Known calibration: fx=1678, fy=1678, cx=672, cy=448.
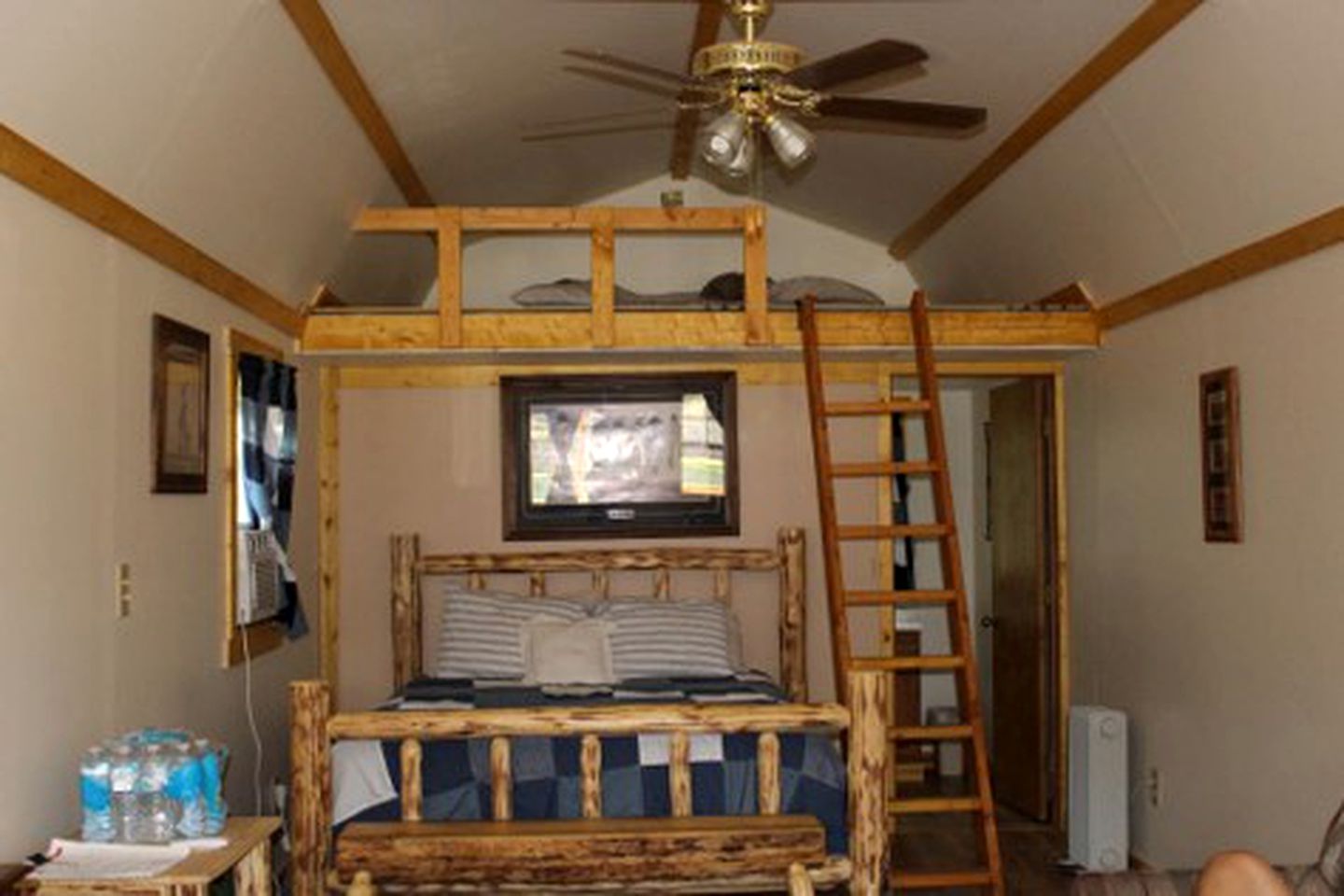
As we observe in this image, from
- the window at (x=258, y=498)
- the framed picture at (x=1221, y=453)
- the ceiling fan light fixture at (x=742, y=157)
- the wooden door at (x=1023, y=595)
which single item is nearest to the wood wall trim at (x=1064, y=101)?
the wooden door at (x=1023, y=595)

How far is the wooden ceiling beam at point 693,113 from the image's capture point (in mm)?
5480

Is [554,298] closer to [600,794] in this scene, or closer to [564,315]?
[564,315]

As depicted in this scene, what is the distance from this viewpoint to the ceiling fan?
4.08 metres

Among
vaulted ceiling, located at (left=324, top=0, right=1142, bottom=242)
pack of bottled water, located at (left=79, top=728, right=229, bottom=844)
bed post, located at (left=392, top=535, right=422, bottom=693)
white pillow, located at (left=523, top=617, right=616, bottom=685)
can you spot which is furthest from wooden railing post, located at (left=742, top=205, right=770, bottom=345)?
pack of bottled water, located at (left=79, top=728, right=229, bottom=844)

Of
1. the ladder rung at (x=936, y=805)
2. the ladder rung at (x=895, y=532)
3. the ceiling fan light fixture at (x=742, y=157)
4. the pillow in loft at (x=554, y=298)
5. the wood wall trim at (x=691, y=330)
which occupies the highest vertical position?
the ceiling fan light fixture at (x=742, y=157)

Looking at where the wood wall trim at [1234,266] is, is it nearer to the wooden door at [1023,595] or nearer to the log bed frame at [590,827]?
the wooden door at [1023,595]

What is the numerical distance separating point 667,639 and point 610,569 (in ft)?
1.78

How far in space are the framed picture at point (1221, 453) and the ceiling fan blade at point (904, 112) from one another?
122cm

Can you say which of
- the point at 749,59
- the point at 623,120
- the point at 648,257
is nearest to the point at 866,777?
the point at 749,59

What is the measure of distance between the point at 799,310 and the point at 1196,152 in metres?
1.85

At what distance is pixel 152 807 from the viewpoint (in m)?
3.62

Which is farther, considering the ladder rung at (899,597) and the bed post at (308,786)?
the ladder rung at (899,597)

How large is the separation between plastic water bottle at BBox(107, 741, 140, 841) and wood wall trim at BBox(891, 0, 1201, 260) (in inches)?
122

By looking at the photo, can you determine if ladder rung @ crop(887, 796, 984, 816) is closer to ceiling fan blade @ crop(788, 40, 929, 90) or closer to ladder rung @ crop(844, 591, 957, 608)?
ladder rung @ crop(844, 591, 957, 608)
